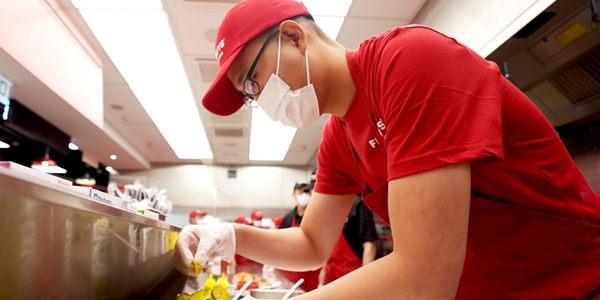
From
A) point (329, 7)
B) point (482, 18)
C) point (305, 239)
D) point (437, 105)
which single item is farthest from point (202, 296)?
point (329, 7)

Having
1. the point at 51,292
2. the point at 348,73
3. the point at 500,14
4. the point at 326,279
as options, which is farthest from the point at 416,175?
the point at 326,279

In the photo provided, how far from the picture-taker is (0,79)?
3.49m

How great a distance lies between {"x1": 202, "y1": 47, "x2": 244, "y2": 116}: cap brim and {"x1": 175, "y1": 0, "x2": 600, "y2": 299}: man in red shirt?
1.1 inches

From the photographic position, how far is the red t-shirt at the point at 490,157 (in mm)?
688

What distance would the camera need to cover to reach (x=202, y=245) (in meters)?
1.26

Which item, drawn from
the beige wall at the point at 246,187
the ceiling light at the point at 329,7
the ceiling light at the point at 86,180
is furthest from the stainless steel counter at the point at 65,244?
the beige wall at the point at 246,187

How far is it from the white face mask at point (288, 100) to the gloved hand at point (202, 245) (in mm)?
440

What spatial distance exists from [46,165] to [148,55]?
8.35ft

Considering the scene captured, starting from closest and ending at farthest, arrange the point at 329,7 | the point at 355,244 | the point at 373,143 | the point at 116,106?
the point at 373,143
the point at 329,7
the point at 355,244
the point at 116,106

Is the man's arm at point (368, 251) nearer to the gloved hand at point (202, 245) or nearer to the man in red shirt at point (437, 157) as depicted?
the gloved hand at point (202, 245)

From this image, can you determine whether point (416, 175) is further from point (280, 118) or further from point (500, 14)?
point (500, 14)

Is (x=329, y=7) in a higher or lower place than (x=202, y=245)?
higher

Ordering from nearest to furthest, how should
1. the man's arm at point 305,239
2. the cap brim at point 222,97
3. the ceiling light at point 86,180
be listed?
the cap brim at point 222,97 → the man's arm at point 305,239 → the ceiling light at point 86,180

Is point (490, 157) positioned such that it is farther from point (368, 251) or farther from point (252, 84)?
point (368, 251)
